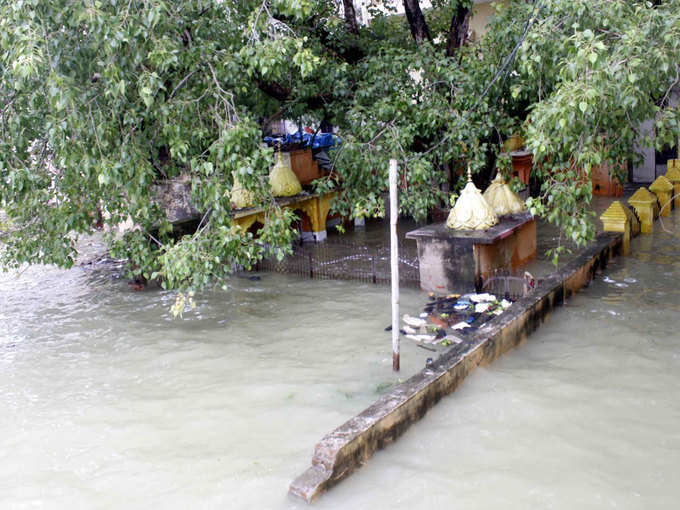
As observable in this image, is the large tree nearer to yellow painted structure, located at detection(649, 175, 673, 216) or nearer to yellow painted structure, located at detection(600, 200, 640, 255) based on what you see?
yellow painted structure, located at detection(600, 200, 640, 255)

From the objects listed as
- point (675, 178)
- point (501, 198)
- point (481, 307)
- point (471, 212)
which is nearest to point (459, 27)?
point (501, 198)

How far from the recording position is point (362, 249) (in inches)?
607

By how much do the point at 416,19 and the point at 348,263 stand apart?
5015 mm

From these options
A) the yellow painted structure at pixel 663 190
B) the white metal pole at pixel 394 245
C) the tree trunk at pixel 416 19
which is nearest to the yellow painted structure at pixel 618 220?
the yellow painted structure at pixel 663 190

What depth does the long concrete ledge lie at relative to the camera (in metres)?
5.52

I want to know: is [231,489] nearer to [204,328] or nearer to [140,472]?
[140,472]

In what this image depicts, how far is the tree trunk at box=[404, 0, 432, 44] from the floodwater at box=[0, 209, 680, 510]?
5100mm

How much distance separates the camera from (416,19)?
1284 cm

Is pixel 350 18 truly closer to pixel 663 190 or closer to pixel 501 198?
pixel 501 198

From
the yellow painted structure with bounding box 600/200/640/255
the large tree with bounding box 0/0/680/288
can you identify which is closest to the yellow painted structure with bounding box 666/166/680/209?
the yellow painted structure with bounding box 600/200/640/255

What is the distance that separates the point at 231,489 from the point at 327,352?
11.5ft

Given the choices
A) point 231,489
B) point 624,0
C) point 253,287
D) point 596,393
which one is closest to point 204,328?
point 253,287

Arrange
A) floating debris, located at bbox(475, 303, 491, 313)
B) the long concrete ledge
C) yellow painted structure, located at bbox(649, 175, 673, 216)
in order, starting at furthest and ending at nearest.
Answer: yellow painted structure, located at bbox(649, 175, 673, 216) < floating debris, located at bbox(475, 303, 491, 313) < the long concrete ledge

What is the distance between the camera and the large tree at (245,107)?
7.53 metres
